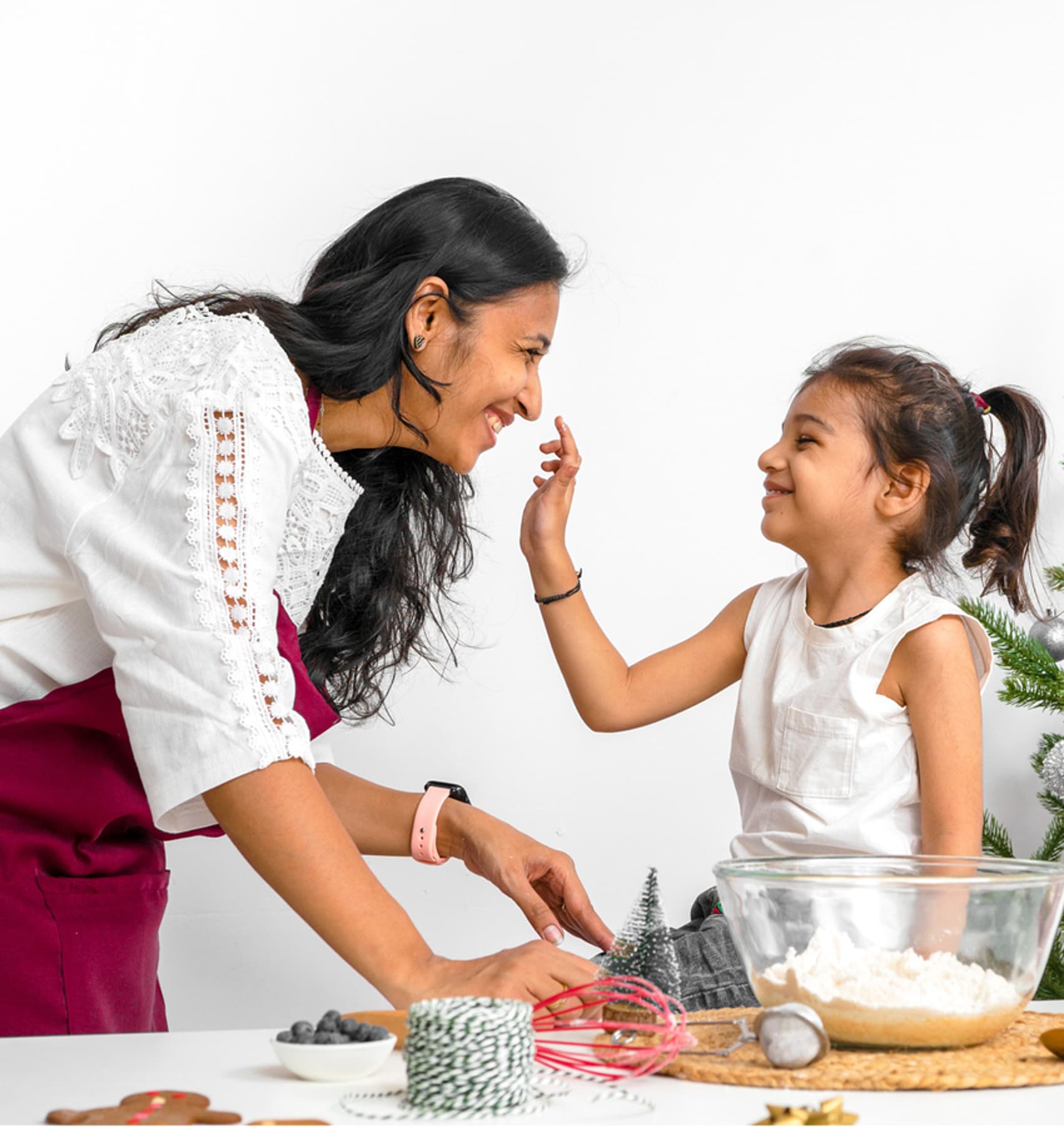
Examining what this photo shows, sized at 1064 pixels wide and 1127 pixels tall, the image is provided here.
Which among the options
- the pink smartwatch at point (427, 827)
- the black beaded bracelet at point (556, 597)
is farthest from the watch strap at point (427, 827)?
the black beaded bracelet at point (556, 597)

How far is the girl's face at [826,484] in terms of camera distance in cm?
140

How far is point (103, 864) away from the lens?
1144 mm

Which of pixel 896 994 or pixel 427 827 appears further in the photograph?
pixel 427 827

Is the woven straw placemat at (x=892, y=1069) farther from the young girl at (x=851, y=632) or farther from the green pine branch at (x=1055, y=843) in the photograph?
the green pine branch at (x=1055, y=843)

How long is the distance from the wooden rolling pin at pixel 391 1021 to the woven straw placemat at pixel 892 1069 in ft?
0.51

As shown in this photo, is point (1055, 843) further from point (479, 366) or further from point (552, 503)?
point (479, 366)

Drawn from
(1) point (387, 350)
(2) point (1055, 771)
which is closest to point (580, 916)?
(1) point (387, 350)

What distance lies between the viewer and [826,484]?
140cm

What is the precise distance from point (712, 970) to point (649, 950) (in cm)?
45

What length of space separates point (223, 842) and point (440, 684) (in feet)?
1.33

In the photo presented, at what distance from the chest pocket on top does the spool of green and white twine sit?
779 millimetres

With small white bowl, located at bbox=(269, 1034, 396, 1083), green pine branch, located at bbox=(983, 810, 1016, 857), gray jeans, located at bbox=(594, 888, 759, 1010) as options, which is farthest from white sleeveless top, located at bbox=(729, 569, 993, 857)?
small white bowl, located at bbox=(269, 1034, 396, 1083)

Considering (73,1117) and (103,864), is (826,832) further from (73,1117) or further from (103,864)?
(73,1117)

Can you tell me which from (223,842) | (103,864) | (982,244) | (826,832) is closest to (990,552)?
(826,832)
